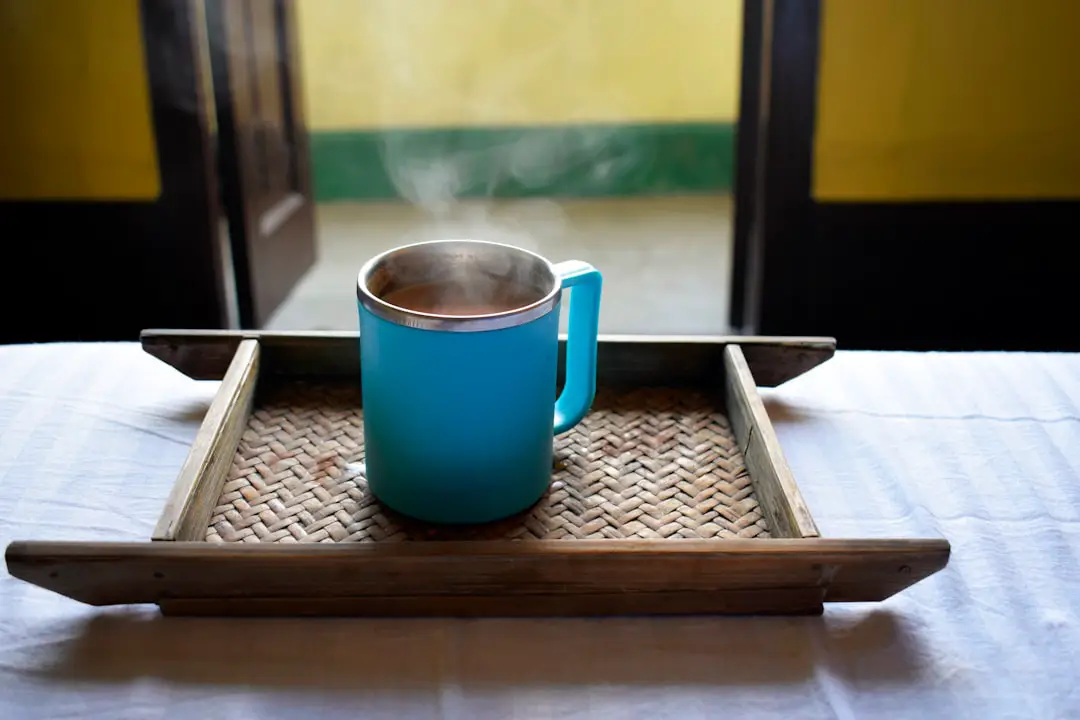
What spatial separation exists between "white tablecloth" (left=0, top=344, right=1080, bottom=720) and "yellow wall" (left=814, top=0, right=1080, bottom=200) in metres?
1.43

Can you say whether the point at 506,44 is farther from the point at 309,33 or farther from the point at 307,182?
the point at 307,182

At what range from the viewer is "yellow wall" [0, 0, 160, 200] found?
2.13m

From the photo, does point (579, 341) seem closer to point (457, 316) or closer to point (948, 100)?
point (457, 316)

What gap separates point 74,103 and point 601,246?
5.12 feet

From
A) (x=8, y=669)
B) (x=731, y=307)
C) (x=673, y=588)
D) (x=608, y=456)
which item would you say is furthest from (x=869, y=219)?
(x=8, y=669)

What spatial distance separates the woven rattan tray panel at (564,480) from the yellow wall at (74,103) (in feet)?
4.90

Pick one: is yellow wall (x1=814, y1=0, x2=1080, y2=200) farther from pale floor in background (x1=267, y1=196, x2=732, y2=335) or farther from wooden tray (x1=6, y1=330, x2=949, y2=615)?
wooden tray (x1=6, y1=330, x2=949, y2=615)

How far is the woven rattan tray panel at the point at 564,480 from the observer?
737 millimetres

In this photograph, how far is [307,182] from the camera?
2830 mm

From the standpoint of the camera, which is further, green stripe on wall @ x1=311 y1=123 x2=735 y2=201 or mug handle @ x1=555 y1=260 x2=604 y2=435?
green stripe on wall @ x1=311 y1=123 x2=735 y2=201

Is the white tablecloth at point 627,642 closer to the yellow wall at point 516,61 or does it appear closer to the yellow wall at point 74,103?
the yellow wall at point 74,103

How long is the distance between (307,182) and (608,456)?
7.13 ft

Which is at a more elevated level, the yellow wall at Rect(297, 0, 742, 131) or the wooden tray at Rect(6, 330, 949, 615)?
the yellow wall at Rect(297, 0, 742, 131)

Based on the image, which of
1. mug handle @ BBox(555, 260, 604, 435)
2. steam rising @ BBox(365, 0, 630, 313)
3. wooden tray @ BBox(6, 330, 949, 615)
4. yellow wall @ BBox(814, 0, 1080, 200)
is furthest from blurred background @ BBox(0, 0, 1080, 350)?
mug handle @ BBox(555, 260, 604, 435)
